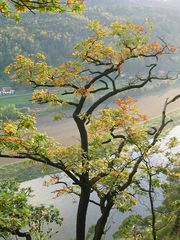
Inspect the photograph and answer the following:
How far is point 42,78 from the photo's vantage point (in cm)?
1187

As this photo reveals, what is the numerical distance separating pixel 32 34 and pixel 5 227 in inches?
4607

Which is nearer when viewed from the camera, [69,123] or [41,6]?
[41,6]

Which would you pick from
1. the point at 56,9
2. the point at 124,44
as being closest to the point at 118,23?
the point at 124,44

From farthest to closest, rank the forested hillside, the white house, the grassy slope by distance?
the forested hillside
the white house
the grassy slope

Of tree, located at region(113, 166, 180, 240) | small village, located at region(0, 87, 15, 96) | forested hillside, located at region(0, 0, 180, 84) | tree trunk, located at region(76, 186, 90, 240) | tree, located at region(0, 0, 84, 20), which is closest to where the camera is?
tree, located at region(0, 0, 84, 20)

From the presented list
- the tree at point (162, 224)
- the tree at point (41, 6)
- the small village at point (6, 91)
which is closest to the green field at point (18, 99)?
the small village at point (6, 91)

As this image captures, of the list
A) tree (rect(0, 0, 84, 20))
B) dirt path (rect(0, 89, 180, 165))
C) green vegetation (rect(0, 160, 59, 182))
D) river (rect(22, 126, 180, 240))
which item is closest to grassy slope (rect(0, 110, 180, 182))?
green vegetation (rect(0, 160, 59, 182))

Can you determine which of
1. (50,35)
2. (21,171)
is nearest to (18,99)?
(50,35)

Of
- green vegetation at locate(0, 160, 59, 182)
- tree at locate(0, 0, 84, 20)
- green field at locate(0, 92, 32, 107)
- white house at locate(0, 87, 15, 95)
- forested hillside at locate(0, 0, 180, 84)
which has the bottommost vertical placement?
tree at locate(0, 0, 84, 20)

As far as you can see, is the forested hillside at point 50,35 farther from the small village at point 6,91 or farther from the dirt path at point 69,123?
the dirt path at point 69,123

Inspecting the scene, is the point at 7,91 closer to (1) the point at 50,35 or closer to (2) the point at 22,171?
(1) the point at 50,35

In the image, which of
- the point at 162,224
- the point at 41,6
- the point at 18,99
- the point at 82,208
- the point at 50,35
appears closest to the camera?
the point at 41,6

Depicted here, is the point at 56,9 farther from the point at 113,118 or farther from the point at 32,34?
the point at 32,34

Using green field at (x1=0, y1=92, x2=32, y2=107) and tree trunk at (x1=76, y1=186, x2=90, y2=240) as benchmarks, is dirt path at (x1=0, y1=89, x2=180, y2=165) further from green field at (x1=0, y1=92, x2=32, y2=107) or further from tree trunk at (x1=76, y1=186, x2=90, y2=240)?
tree trunk at (x1=76, y1=186, x2=90, y2=240)
